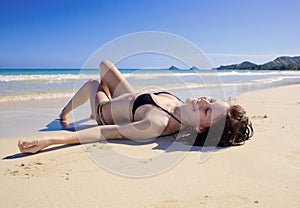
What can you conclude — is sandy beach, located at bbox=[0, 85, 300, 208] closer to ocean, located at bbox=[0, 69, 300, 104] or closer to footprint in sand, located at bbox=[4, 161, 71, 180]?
footprint in sand, located at bbox=[4, 161, 71, 180]

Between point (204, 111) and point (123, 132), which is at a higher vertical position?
point (204, 111)

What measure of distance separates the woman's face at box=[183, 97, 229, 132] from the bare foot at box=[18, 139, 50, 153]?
62.4 inches

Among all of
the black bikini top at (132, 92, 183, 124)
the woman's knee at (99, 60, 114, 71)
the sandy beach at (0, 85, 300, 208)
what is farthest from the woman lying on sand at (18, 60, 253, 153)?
the woman's knee at (99, 60, 114, 71)

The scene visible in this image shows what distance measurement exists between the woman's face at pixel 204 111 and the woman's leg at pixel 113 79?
1267mm

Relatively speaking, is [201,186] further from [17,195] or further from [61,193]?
[17,195]

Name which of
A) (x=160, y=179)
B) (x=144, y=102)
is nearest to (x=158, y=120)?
(x=144, y=102)

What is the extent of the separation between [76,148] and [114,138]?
0.49 m

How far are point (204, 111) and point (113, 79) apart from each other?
1695mm

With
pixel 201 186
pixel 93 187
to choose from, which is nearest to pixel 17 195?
pixel 93 187

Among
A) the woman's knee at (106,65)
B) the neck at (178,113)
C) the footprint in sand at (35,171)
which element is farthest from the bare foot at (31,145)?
the woman's knee at (106,65)

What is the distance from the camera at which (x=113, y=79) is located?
4.10 meters

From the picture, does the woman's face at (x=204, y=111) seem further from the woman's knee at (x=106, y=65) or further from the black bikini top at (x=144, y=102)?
the woman's knee at (x=106, y=65)

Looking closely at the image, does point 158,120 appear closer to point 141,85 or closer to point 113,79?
point 113,79

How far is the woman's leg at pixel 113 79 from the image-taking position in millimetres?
4027
